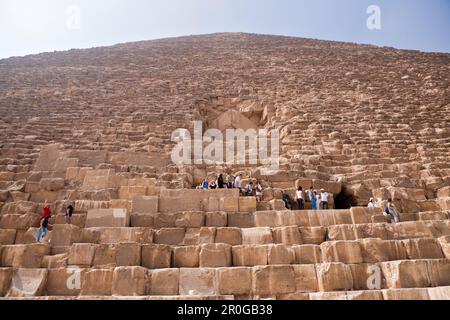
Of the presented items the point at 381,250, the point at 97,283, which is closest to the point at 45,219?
the point at 97,283

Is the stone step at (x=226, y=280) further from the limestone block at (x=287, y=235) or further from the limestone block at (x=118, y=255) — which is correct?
the limestone block at (x=287, y=235)

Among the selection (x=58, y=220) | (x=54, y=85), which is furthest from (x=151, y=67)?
(x=58, y=220)

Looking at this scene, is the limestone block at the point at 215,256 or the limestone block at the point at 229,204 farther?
the limestone block at the point at 229,204

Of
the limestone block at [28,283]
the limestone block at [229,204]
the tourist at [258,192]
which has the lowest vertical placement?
the limestone block at [28,283]

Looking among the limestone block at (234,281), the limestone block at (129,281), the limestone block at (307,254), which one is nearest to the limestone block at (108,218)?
the limestone block at (129,281)

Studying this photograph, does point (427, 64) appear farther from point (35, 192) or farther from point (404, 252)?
point (35, 192)

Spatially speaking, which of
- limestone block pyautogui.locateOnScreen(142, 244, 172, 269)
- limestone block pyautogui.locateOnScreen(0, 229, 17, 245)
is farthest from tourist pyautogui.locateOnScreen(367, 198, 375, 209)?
limestone block pyautogui.locateOnScreen(0, 229, 17, 245)

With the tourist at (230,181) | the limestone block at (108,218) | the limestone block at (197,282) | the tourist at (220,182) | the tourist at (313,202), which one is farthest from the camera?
the tourist at (230,181)
